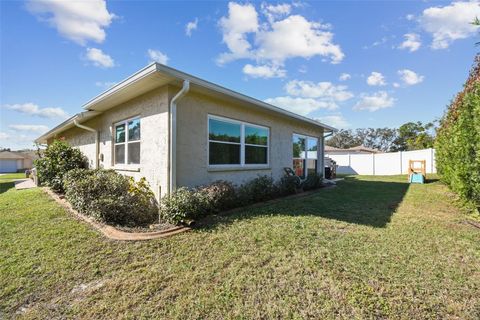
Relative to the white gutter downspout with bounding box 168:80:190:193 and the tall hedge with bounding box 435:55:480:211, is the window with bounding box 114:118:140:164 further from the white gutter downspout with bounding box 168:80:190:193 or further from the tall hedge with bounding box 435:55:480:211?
the tall hedge with bounding box 435:55:480:211

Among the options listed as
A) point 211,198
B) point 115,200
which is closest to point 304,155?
point 211,198

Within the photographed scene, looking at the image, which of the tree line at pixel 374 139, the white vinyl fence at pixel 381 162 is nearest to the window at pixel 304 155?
the white vinyl fence at pixel 381 162

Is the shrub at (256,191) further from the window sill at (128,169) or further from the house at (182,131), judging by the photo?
the window sill at (128,169)

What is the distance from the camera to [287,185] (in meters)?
8.88

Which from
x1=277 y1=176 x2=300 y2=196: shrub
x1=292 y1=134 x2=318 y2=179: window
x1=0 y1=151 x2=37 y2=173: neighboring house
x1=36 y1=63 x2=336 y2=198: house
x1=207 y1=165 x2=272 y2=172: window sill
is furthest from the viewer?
x1=0 y1=151 x2=37 y2=173: neighboring house

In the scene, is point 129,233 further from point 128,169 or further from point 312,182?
point 312,182

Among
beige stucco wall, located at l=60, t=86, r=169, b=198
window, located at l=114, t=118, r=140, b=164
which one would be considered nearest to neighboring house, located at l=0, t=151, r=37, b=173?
window, located at l=114, t=118, r=140, b=164

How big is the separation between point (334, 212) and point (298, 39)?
26.1ft

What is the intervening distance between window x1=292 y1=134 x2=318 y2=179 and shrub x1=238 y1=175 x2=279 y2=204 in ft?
11.2

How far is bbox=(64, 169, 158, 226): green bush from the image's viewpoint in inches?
198

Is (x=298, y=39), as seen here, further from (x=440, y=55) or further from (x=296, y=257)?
(x=296, y=257)

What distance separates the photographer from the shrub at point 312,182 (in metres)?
10.3

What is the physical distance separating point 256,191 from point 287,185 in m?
2.11

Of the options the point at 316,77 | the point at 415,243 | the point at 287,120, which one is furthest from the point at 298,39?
the point at 415,243
